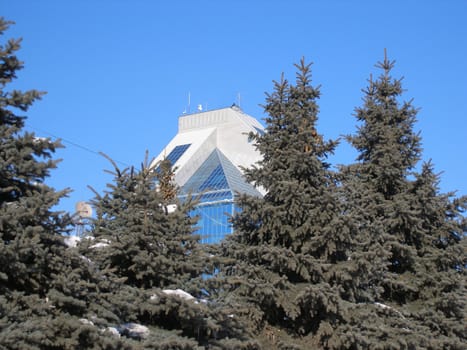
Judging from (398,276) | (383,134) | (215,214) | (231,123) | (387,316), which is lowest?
(387,316)

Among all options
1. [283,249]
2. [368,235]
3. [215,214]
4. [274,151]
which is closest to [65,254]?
[283,249]

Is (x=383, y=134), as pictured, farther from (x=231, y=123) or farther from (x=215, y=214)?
(x=231, y=123)

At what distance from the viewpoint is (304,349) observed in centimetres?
1451

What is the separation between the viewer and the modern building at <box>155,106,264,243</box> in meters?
59.3

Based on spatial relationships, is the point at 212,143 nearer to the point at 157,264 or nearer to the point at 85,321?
the point at 157,264

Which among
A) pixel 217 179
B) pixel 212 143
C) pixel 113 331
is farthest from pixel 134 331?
pixel 212 143

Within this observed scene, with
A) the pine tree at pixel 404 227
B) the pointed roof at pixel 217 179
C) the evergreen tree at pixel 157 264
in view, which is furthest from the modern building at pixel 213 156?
the evergreen tree at pixel 157 264

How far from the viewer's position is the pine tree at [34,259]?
9406 mm

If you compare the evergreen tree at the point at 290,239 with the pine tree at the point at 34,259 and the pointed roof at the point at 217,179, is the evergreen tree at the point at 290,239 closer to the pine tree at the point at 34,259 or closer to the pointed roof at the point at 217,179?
the pine tree at the point at 34,259

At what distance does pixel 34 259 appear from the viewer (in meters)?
10.1

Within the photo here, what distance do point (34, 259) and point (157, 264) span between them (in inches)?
109

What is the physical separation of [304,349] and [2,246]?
304 inches

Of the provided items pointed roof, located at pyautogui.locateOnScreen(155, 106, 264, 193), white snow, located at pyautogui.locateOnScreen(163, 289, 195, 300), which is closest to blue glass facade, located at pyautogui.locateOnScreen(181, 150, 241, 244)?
pointed roof, located at pyautogui.locateOnScreen(155, 106, 264, 193)

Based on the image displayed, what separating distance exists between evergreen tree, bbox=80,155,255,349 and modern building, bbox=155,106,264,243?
43.2m
